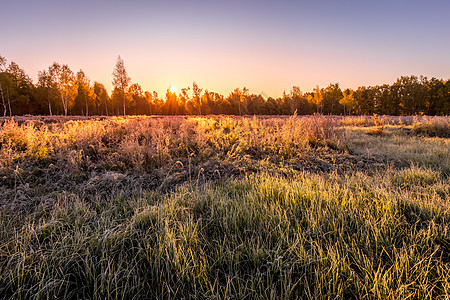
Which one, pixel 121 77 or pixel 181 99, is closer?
pixel 121 77

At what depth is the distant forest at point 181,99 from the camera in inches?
1463

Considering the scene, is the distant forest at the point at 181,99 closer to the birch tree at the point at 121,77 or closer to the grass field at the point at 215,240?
the birch tree at the point at 121,77

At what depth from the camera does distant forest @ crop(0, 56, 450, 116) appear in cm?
3717

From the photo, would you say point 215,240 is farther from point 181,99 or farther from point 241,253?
point 181,99

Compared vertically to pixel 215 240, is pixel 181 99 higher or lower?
higher

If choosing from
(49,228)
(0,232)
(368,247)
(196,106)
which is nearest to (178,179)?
(49,228)

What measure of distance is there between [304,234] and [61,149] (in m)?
5.81

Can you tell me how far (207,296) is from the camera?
1.32 metres

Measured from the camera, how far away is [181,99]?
224 feet

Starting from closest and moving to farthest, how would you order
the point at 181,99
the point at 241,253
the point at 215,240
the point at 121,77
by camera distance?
the point at 241,253
the point at 215,240
the point at 121,77
the point at 181,99

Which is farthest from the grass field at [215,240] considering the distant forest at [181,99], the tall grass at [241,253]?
the distant forest at [181,99]

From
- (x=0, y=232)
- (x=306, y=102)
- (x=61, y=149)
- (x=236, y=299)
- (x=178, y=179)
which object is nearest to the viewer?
(x=236, y=299)

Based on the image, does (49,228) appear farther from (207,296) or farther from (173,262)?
(207,296)

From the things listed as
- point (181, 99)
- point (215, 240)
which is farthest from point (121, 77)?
point (215, 240)
